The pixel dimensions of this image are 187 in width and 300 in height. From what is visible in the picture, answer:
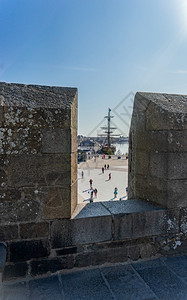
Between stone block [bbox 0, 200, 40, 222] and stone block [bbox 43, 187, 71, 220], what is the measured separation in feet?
0.30

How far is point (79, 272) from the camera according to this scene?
1.85 meters

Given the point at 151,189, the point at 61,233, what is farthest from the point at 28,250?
the point at 151,189

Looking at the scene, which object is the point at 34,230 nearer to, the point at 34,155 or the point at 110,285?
the point at 34,155

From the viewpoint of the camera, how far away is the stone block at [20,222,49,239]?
1.81 meters

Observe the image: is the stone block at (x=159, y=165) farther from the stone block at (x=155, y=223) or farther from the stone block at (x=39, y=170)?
the stone block at (x=39, y=170)

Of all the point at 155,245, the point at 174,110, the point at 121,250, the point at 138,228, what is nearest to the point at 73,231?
the point at 121,250

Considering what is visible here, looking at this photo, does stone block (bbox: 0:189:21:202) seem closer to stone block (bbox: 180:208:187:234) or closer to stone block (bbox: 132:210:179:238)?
stone block (bbox: 132:210:179:238)

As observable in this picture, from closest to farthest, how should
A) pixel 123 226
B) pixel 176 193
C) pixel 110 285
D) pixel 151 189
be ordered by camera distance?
1. pixel 110 285
2. pixel 123 226
3. pixel 176 193
4. pixel 151 189

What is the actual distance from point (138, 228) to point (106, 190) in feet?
44.9

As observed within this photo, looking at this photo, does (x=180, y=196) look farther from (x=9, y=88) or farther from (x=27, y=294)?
(x=9, y=88)

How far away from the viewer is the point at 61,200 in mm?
1858

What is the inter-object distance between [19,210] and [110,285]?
3.22 feet

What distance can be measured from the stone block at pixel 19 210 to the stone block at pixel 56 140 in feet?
1.61

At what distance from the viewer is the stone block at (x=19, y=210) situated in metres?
1.77
